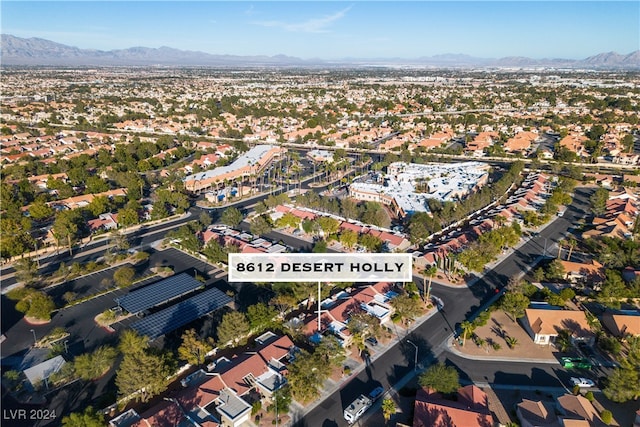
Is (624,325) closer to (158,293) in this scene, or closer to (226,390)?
(226,390)

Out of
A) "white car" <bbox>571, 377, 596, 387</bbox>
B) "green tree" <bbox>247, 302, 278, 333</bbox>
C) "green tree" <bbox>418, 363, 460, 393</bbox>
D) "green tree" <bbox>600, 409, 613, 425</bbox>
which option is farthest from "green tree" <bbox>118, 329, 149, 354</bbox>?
"white car" <bbox>571, 377, 596, 387</bbox>

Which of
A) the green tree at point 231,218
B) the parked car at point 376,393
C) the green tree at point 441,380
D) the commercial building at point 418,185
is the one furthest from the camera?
the commercial building at point 418,185

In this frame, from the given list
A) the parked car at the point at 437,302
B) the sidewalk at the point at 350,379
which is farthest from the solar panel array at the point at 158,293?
the parked car at the point at 437,302

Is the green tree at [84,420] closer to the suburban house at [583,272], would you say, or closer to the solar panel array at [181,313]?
the solar panel array at [181,313]

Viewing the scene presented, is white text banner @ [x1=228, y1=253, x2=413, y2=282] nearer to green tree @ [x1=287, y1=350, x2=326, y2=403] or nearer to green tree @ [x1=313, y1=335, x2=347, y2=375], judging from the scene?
green tree @ [x1=313, y1=335, x2=347, y2=375]

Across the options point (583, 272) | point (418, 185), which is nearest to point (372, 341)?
point (583, 272)
